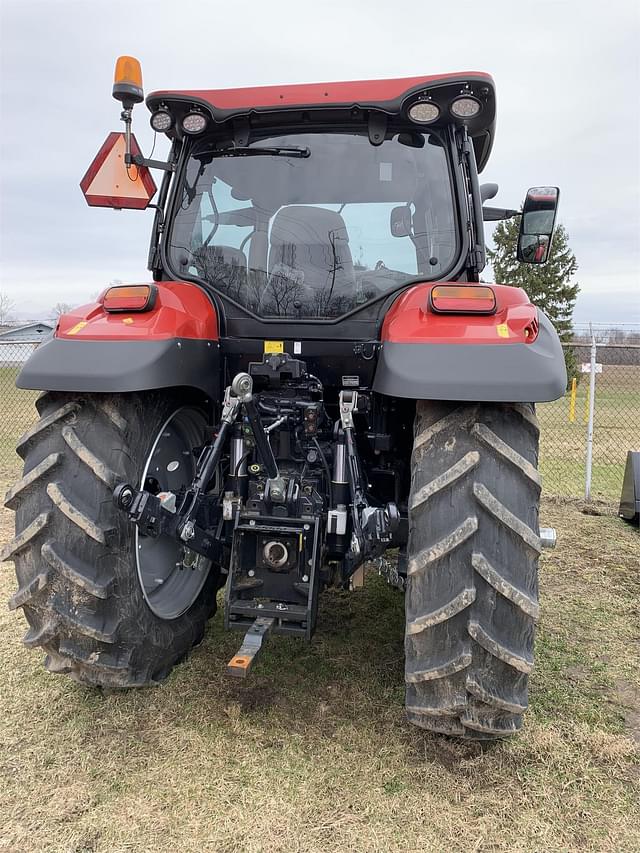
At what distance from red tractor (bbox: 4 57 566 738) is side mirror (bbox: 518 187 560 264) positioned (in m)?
0.01

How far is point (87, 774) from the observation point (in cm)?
238

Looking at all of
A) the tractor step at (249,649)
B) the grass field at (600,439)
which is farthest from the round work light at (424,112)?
the grass field at (600,439)

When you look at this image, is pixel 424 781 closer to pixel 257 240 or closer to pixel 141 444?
pixel 141 444

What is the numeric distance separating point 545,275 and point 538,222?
2426 cm

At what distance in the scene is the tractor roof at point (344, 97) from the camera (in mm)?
2719

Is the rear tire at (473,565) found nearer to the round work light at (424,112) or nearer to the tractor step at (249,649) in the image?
the tractor step at (249,649)

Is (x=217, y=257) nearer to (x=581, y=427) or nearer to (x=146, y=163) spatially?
(x=146, y=163)

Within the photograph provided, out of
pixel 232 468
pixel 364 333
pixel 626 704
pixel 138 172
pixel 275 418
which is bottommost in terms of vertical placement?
pixel 626 704

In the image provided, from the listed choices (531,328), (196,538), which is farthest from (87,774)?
(531,328)

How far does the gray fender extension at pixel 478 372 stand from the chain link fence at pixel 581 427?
13.5 feet

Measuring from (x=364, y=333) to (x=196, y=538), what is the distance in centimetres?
113

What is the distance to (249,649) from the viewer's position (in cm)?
254

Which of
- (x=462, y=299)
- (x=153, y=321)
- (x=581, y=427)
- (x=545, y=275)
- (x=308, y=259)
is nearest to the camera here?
(x=462, y=299)

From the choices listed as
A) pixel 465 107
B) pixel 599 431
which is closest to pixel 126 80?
pixel 465 107
